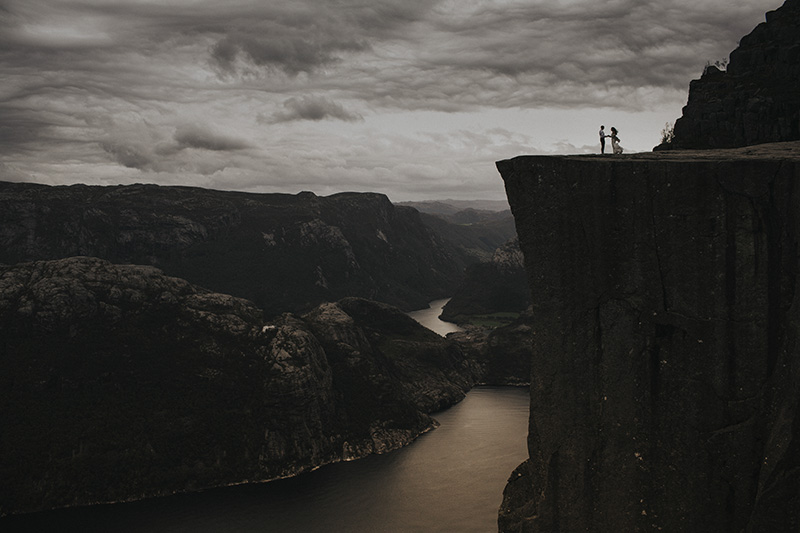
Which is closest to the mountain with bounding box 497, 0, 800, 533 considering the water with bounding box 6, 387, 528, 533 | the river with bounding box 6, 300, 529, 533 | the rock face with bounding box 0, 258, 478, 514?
the river with bounding box 6, 300, 529, 533

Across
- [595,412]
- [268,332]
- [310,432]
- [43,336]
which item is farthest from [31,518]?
[595,412]

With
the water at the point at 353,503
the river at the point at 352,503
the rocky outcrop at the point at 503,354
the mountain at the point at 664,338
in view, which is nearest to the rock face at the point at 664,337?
the mountain at the point at 664,338

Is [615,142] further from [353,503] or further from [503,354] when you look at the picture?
[503,354]

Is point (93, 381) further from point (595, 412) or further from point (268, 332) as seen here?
point (595, 412)

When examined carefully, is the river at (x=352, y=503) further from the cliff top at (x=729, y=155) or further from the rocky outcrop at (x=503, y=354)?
the rocky outcrop at (x=503, y=354)

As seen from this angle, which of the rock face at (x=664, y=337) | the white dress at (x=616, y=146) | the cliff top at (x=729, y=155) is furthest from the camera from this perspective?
the white dress at (x=616, y=146)

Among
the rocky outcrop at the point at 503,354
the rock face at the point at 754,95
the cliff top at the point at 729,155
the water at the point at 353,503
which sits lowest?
the water at the point at 353,503
